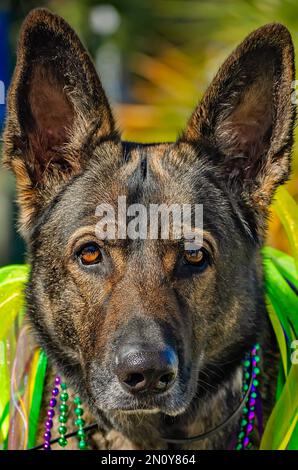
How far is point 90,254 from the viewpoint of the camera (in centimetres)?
364

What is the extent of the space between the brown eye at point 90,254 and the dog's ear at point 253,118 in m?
0.80

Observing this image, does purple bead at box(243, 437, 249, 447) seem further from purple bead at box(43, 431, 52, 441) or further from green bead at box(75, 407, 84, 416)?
purple bead at box(43, 431, 52, 441)

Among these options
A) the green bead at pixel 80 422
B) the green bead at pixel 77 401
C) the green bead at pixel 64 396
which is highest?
the green bead at pixel 64 396

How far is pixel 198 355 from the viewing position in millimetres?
3680

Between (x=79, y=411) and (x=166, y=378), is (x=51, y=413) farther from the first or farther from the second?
(x=166, y=378)

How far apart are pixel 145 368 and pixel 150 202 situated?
839 mm

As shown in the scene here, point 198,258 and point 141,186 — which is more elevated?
point 141,186

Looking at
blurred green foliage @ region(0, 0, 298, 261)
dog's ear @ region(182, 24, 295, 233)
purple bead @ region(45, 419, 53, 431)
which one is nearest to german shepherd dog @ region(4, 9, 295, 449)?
dog's ear @ region(182, 24, 295, 233)

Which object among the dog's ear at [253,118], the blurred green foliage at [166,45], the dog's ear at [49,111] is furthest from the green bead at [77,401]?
the blurred green foliage at [166,45]

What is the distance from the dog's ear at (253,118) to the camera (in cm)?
378

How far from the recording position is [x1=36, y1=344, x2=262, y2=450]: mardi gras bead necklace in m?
3.88

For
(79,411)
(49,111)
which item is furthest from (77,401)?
(49,111)

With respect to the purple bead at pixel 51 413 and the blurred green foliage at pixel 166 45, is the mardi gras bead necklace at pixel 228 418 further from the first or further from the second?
the blurred green foliage at pixel 166 45

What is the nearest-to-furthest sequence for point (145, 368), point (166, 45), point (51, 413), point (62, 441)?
point (145, 368)
point (62, 441)
point (51, 413)
point (166, 45)
